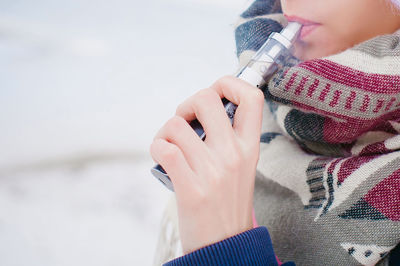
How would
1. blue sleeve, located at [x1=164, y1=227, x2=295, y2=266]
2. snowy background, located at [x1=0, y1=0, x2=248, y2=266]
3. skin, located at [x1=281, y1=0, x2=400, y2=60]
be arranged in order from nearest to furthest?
blue sleeve, located at [x1=164, y1=227, x2=295, y2=266] → skin, located at [x1=281, y1=0, x2=400, y2=60] → snowy background, located at [x1=0, y1=0, x2=248, y2=266]

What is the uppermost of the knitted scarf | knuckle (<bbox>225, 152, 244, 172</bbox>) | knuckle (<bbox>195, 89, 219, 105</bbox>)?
knuckle (<bbox>195, 89, 219, 105</bbox>)

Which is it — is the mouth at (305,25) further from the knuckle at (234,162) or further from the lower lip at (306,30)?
the knuckle at (234,162)

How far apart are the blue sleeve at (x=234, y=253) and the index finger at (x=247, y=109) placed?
10 centimetres

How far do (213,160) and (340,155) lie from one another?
0.75ft

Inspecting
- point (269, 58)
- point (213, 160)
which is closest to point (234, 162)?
point (213, 160)

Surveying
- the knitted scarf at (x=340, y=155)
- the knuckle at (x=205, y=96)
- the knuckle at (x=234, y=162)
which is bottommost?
the knitted scarf at (x=340, y=155)

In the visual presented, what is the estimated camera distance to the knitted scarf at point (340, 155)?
14.7 inches

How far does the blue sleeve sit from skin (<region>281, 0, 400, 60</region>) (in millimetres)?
263

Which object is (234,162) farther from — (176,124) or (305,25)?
(305,25)

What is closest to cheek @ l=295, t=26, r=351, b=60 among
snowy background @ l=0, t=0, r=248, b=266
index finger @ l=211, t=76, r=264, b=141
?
index finger @ l=211, t=76, r=264, b=141

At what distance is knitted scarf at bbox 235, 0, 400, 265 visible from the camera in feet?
1.22

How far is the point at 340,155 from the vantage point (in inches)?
18.3

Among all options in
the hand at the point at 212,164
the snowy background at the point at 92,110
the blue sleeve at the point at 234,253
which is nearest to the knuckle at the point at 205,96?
the hand at the point at 212,164

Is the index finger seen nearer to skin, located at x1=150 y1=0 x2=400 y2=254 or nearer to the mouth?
skin, located at x1=150 y1=0 x2=400 y2=254
